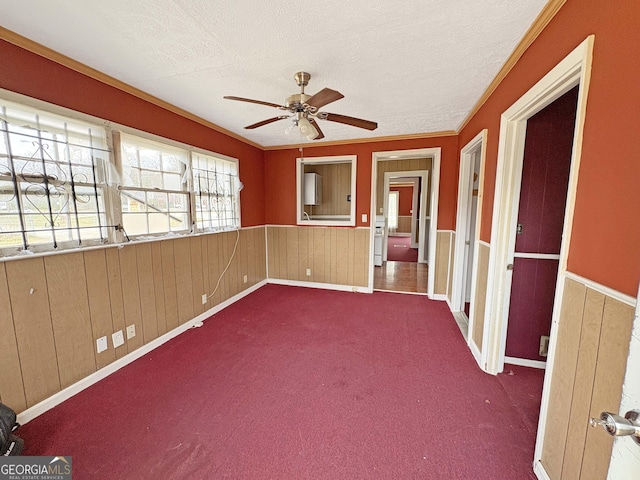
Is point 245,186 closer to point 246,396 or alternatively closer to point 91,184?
point 91,184

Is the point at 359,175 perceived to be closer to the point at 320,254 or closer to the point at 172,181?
the point at 320,254

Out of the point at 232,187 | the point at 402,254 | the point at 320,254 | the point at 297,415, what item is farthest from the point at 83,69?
the point at 402,254

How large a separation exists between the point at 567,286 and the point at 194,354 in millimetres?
2694

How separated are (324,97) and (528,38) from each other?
1.23 metres

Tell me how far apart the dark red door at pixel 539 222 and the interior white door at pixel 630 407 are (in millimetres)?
1804

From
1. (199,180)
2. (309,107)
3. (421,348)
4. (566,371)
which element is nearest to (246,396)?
(421,348)

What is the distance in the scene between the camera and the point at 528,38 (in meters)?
1.53

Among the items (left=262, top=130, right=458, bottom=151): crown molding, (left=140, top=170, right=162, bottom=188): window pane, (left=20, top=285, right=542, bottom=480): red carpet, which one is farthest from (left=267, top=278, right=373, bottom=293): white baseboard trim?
(left=140, top=170, right=162, bottom=188): window pane

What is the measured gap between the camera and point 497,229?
1950mm

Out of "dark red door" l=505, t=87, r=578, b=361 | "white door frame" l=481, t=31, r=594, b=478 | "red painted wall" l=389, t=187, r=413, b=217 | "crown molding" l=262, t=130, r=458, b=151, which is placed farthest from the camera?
"red painted wall" l=389, t=187, r=413, b=217

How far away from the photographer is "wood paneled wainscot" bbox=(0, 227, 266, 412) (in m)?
1.59

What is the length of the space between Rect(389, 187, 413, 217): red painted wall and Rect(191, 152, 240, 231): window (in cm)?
927

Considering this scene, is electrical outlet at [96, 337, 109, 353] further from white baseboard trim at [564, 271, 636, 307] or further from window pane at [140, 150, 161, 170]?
white baseboard trim at [564, 271, 636, 307]

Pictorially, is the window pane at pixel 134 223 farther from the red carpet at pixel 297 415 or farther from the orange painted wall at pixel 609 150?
the orange painted wall at pixel 609 150
